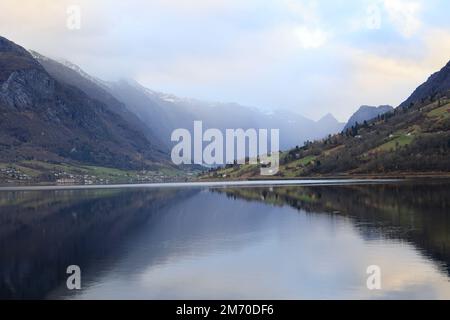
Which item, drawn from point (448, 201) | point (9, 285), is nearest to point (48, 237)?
point (9, 285)

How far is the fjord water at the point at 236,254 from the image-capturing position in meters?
49.4

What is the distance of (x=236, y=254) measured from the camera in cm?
6812

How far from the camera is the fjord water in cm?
4944

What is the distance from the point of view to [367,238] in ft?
252
